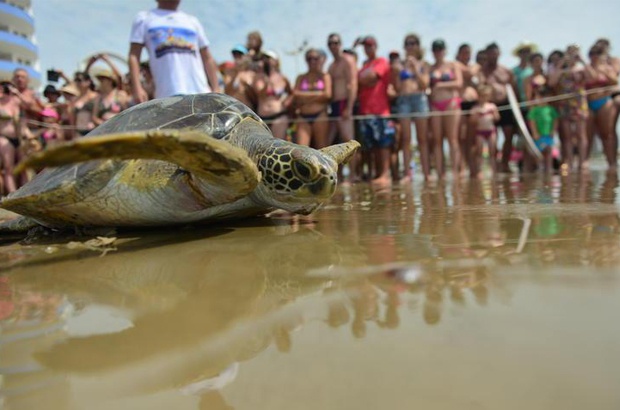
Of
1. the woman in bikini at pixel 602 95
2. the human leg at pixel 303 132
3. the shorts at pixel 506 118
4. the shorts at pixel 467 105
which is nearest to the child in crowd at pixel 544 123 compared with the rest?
the shorts at pixel 506 118

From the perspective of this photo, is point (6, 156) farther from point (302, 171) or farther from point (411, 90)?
point (302, 171)

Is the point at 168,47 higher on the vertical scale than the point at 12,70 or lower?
lower

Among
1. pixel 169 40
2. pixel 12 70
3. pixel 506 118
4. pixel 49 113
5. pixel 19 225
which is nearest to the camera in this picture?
pixel 19 225

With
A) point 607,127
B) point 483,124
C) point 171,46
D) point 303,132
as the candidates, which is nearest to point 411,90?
point 303,132

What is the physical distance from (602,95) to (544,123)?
883 mm

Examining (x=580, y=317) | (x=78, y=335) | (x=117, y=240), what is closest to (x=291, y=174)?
(x=117, y=240)

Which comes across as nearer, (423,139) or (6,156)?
(423,139)

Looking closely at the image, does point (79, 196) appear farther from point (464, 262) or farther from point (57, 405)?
point (464, 262)

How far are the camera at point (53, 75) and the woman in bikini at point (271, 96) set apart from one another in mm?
4632

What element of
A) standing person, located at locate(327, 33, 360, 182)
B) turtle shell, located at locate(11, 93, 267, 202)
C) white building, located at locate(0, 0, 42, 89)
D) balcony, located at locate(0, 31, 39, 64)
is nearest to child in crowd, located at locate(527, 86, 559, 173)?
standing person, located at locate(327, 33, 360, 182)

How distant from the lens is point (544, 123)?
7.09 meters

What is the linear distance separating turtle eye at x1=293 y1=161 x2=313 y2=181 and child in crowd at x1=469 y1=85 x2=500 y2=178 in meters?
5.27

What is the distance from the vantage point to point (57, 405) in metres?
0.58

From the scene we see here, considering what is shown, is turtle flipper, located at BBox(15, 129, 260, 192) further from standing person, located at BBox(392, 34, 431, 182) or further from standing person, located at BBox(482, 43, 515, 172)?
standing person, located at BBox(482, 43, 515, 172)
